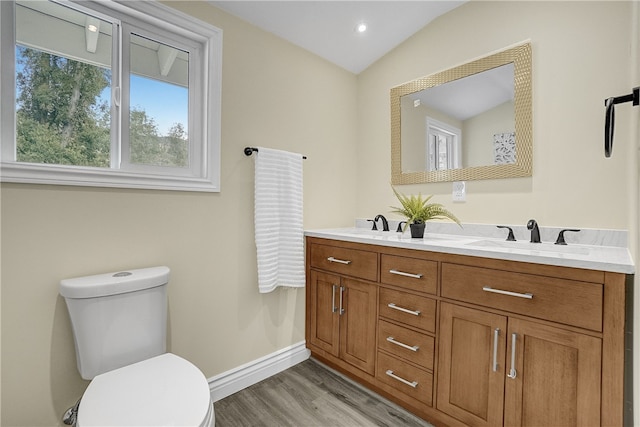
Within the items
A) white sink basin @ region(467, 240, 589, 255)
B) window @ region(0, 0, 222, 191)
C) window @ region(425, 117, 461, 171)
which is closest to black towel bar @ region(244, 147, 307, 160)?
window @ region(0, 0, 222, 191)

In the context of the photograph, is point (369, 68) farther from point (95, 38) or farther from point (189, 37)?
point (95, 38)

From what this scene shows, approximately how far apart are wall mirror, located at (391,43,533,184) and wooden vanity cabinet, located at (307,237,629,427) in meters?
0.78

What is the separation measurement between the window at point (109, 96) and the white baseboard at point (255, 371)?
43.4 inches

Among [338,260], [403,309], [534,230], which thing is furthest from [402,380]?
[534,230]

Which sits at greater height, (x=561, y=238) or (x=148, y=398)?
(x=561, y=238)

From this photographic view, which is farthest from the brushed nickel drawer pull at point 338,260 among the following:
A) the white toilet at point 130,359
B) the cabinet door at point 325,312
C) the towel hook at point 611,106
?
the towel hook at point 611,106

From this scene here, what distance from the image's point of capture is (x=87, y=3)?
1401 mm

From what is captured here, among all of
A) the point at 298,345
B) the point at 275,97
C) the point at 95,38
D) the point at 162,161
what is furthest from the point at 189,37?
the point at 298,345

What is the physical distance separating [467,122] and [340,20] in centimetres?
105

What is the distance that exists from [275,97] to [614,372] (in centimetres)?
207

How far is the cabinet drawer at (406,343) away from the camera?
1494 millimetres

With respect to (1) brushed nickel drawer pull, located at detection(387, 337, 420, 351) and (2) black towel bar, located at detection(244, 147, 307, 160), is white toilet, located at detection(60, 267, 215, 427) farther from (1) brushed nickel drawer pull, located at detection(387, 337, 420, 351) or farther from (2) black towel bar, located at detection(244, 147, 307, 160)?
(1) brushed nickel drawer pull, located at detection(387, 337, 420, 351)

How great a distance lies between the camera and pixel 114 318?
1.25 m

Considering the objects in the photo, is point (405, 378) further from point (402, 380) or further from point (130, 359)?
point (130, 359)
